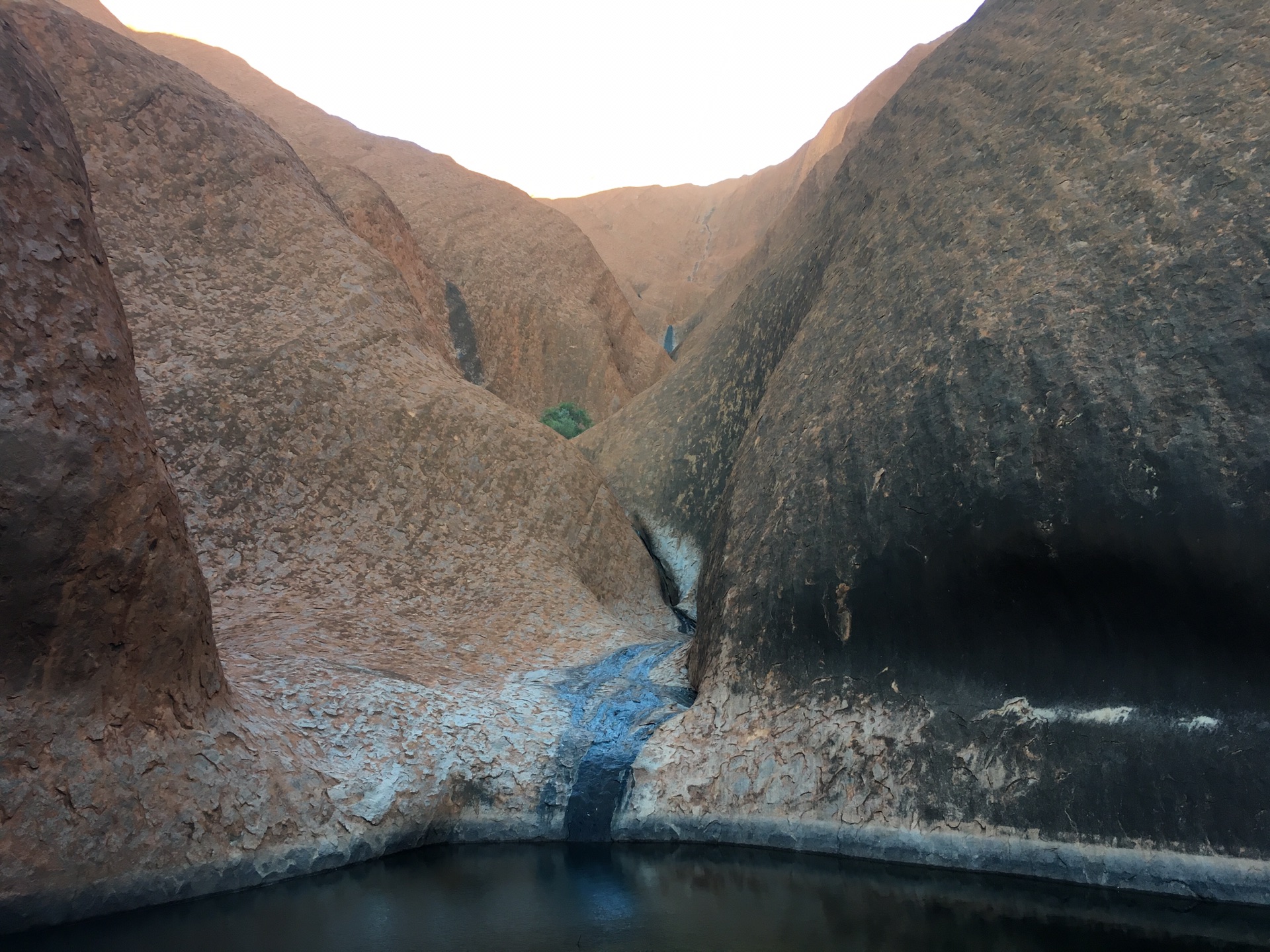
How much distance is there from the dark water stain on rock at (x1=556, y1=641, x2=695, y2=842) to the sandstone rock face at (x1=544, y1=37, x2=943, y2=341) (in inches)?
923

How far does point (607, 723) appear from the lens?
6.18 m

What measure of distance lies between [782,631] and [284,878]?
3171 mm

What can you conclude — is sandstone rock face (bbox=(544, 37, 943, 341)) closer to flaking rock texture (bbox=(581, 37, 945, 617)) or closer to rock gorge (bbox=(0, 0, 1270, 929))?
flaking rock texture (bbox=(581, 37, 945, 617))

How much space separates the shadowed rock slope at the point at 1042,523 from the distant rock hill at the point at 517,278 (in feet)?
48.0

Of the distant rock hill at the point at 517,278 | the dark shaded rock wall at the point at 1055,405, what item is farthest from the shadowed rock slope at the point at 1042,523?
the distant rock hill at the point at 517,278

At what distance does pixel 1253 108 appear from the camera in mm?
4918

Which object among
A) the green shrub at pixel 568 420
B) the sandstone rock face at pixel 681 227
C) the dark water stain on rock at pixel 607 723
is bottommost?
the dark water stain on rock at pixel 607 723

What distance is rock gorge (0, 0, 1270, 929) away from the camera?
13.7 ft

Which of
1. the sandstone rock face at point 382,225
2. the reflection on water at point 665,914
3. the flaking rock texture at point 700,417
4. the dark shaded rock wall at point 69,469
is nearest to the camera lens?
the reflection on water at point 665,914

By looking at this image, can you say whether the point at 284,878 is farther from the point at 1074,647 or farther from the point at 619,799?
the point at 1074,647

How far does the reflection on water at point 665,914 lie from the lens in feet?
11.8

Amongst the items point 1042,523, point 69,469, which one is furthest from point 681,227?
point 69,469

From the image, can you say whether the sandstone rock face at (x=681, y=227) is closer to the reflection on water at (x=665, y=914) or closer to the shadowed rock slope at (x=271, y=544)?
the shadowed rock slope at (x=271, y=544)

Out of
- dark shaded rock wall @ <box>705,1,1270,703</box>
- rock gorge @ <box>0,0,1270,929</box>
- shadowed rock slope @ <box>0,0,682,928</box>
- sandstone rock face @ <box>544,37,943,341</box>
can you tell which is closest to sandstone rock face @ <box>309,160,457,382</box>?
shadowed rock slope @ <box>0,0,682,928</box>
